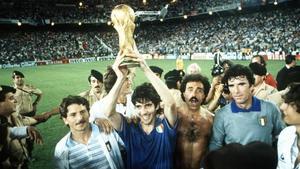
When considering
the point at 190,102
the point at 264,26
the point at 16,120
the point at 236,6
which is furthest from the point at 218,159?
the point at 236,6

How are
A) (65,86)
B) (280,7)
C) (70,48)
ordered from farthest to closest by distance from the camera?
1. (70,48)
2. (280,7)
3. (65,86)

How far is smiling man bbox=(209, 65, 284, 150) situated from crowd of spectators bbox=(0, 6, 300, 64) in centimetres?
3012

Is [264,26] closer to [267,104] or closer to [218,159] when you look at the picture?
[267,104]

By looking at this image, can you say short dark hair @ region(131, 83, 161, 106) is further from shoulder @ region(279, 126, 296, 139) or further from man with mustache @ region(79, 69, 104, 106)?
man with mustache @ region(79, 69, 104, 106)

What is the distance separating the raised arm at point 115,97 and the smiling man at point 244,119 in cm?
124

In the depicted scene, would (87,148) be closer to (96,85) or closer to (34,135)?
(34,135)

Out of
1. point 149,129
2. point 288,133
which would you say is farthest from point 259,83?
point 149,129

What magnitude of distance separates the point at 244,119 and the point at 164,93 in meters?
1.14

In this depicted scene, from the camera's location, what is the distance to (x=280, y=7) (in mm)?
49188

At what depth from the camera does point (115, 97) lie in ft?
11.8

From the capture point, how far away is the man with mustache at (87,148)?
12.2ft

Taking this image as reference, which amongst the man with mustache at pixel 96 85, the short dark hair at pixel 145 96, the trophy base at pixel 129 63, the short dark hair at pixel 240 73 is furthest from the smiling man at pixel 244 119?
the man with mustache at pixel 96 85

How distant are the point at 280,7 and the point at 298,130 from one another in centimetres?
5045

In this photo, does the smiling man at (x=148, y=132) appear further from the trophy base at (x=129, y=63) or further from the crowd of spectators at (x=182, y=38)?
the crowd of spectators at (x=182, y=38)
